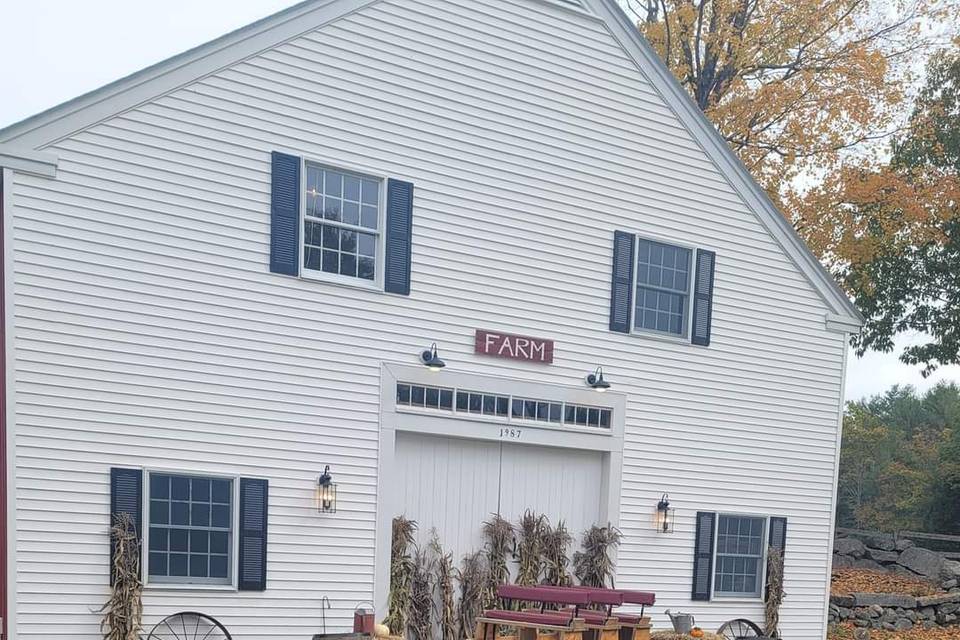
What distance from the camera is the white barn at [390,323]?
9117 mm

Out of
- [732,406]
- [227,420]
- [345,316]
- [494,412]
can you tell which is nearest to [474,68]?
[345,316]

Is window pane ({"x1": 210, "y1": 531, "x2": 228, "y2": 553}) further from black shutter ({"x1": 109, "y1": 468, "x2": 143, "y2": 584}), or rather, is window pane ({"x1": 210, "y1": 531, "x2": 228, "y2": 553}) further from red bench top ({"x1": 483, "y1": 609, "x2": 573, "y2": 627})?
red bench top ({"x1": 483, "y1": 609, "x2": 573, "y2": 627})

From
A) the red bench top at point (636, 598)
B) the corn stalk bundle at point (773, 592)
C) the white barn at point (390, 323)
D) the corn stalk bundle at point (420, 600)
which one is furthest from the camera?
the corn stalk bundle at point (773, 592)

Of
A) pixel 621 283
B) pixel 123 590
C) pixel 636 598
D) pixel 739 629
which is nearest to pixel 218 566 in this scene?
pixel 123 590

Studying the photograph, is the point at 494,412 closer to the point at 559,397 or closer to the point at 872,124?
the point at 559,397

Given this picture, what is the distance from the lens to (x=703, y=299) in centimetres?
1308

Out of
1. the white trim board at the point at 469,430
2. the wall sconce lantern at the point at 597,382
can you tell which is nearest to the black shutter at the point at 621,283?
the wall sconce lantern at the point at 597,382

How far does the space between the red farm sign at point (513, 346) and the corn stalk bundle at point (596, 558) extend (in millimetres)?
2263

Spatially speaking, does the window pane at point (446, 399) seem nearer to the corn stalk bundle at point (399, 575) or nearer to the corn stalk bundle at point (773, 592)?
the corn stalk bundle at point (399, 575)

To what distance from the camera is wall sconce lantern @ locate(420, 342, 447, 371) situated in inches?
425

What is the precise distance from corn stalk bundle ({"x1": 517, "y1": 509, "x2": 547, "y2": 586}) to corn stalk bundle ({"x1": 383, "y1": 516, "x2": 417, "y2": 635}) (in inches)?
56.7

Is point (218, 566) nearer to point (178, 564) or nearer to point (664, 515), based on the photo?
point (178, 564)

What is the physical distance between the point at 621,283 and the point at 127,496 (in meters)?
6.36

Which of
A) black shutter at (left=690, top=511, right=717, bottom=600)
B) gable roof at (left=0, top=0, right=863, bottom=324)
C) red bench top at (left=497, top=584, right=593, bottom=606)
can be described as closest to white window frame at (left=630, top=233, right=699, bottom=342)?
gable roof at (left=0, top=0, right=863, bottom=324)
